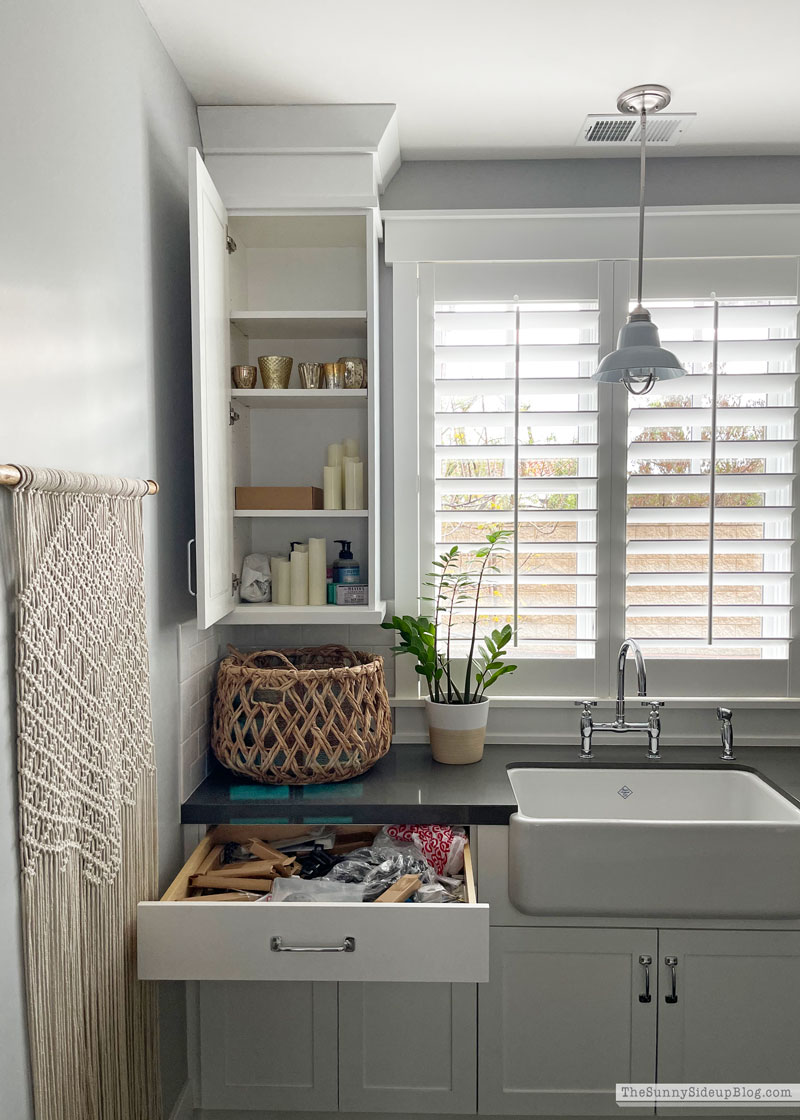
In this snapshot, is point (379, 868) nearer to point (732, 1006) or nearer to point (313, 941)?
point (313, 941)

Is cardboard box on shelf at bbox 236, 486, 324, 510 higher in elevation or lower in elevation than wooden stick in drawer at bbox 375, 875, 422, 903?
higher

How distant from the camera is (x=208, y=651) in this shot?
2.19 meters

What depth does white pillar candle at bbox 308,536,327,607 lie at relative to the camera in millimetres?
2209

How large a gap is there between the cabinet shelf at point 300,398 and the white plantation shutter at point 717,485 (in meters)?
0.82

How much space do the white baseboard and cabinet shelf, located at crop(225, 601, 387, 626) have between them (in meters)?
1.08

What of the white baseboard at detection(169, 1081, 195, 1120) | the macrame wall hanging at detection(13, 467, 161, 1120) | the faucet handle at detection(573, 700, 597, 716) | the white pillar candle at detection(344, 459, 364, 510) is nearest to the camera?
the macrame wall hanging at detection(13, 467, 161, 1120)

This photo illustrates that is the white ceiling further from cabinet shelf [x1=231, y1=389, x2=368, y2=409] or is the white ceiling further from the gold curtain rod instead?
the gold curtain rod

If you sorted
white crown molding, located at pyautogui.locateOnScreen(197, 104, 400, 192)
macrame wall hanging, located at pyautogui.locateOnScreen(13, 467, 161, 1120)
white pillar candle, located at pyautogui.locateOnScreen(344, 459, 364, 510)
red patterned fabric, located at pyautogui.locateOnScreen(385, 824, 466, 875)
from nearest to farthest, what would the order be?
macrame wall hanging, located at pyautogui.locateOnScreen(13, 467, 161, 1120) < red patterned fabric, located at pyautogui.locateOnScreen(385, 824, 466, 875) < white crown molding, located at pyautogui.locateOnScreen(197, 104, 400, 192) < white pillar candle, located at pyautogui.locateOnScreen(344, 459, 364, 510)

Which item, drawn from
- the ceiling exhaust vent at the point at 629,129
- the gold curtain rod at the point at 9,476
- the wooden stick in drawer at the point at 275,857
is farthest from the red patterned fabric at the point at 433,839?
the ceiling exhaust vent at the point at 629,129

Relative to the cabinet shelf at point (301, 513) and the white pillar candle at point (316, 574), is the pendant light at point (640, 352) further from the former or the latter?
the white pillar candle at point (316, 574)

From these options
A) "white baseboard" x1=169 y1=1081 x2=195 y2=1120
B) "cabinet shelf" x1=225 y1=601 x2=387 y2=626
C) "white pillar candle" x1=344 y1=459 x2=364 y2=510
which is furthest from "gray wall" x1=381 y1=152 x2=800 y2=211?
"white baseboard" x1=169 y1=1081 x2=195 y2=1120

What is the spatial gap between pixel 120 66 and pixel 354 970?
1.76 metres

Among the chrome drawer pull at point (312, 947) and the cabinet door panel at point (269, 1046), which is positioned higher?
the chrome drawer pull at point (312, 947)

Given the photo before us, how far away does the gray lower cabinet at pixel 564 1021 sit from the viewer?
1884 mm
